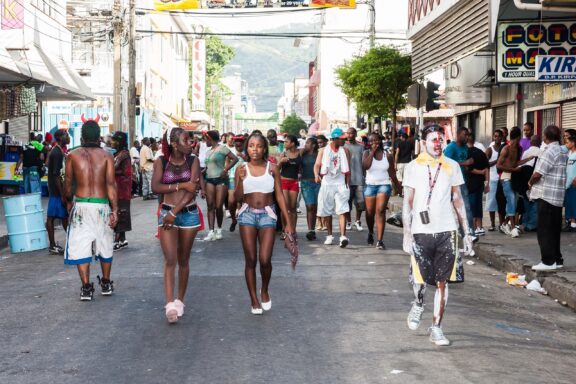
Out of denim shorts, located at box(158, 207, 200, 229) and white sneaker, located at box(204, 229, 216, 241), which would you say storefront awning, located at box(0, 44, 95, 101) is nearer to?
white sneaker, located at box(204, 229, 216, 241)

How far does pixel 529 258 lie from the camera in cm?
1287

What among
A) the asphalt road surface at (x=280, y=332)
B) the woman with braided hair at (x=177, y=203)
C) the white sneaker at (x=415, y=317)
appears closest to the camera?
the asphalt road surface at (x=280, y=332)

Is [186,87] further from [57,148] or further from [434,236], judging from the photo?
[434,236]

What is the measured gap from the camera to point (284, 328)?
8.00 meters

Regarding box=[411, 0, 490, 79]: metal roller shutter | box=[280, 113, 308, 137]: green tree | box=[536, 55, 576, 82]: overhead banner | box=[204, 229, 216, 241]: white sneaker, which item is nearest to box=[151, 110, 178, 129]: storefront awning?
box=[411, 0, 490, 79]: metal roller shutter

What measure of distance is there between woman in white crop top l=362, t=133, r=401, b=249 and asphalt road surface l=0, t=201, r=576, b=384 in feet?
7.30

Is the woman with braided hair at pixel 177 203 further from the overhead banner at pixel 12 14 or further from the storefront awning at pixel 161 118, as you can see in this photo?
the storefront awning at pixel 161 118

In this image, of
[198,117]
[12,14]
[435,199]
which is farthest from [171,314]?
[198,117]

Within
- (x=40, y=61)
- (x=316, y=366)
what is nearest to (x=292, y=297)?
(x=316, y=366)

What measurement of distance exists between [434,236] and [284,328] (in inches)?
58.8

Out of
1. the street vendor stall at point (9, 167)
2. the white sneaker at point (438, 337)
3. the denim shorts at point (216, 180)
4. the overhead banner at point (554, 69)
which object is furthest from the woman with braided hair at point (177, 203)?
the street vendor stall at point (9, 167)

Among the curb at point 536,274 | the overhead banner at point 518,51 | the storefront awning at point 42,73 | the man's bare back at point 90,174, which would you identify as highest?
the storefront awning at point 42,73

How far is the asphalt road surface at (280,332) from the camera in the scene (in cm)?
645

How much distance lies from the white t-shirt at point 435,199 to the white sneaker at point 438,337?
0.80 metres
